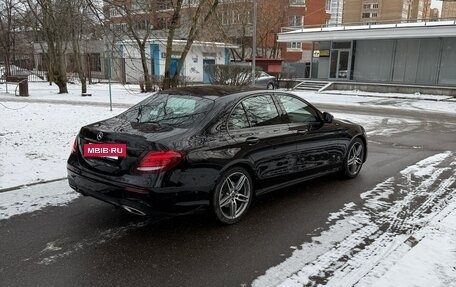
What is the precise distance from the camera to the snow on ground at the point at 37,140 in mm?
6434

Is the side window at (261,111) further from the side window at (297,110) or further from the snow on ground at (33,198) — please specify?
the snow on ground at (33,198)

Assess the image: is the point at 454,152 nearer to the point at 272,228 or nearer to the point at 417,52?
the point at 272,228

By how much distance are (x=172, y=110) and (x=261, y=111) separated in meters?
1.07

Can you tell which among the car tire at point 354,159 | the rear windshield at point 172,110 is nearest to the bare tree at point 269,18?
the car tire at point 354,159

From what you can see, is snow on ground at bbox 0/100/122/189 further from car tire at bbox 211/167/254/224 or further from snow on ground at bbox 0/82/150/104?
snow on ground at bbox 0/82/150/104

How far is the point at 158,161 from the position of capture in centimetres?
400

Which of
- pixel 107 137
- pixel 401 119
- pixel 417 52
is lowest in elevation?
pixel 401 119

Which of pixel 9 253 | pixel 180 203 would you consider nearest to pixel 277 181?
pixel 180 203

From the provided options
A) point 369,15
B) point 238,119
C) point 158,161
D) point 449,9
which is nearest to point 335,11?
point 369,15

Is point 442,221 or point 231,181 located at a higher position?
point 231,181

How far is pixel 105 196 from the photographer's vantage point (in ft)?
13.9

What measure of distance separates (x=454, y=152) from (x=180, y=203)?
7.34m

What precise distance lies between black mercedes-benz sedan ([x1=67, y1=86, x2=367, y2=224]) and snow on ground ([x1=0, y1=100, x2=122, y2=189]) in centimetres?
204

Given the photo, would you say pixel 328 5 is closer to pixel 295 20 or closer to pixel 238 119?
pixel 295 20
